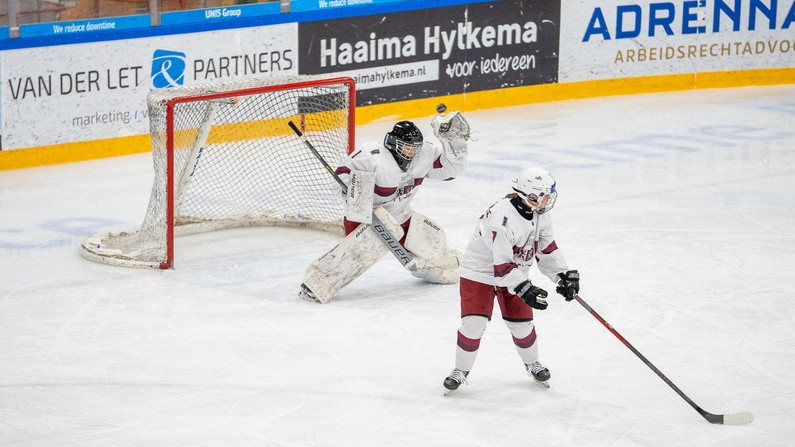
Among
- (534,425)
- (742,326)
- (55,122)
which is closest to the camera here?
(534,425)

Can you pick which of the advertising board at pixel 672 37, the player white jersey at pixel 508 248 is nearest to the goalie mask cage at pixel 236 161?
the player white jersey at pixel 508 248

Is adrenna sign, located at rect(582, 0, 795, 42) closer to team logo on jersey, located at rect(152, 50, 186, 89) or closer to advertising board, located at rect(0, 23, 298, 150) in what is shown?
advertising board, located at rect(0, 23, 298, 150)

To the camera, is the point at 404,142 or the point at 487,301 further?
the point at 404,142

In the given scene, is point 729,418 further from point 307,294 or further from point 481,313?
point 307,294

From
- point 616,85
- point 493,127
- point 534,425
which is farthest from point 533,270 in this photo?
point 616,85

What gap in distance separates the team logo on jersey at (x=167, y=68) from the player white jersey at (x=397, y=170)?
3.38 meters

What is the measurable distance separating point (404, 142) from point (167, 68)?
12.1ft

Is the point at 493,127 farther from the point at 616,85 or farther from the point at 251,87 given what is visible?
the point at 251,87

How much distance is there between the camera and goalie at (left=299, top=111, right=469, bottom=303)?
618 cm

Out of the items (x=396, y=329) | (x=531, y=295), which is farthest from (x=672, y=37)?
(x=531, y=295)

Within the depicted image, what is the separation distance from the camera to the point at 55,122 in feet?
29.2

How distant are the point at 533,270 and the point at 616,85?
16.8 ft

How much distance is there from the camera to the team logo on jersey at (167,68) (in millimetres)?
9258

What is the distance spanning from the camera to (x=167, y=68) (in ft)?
30.6
